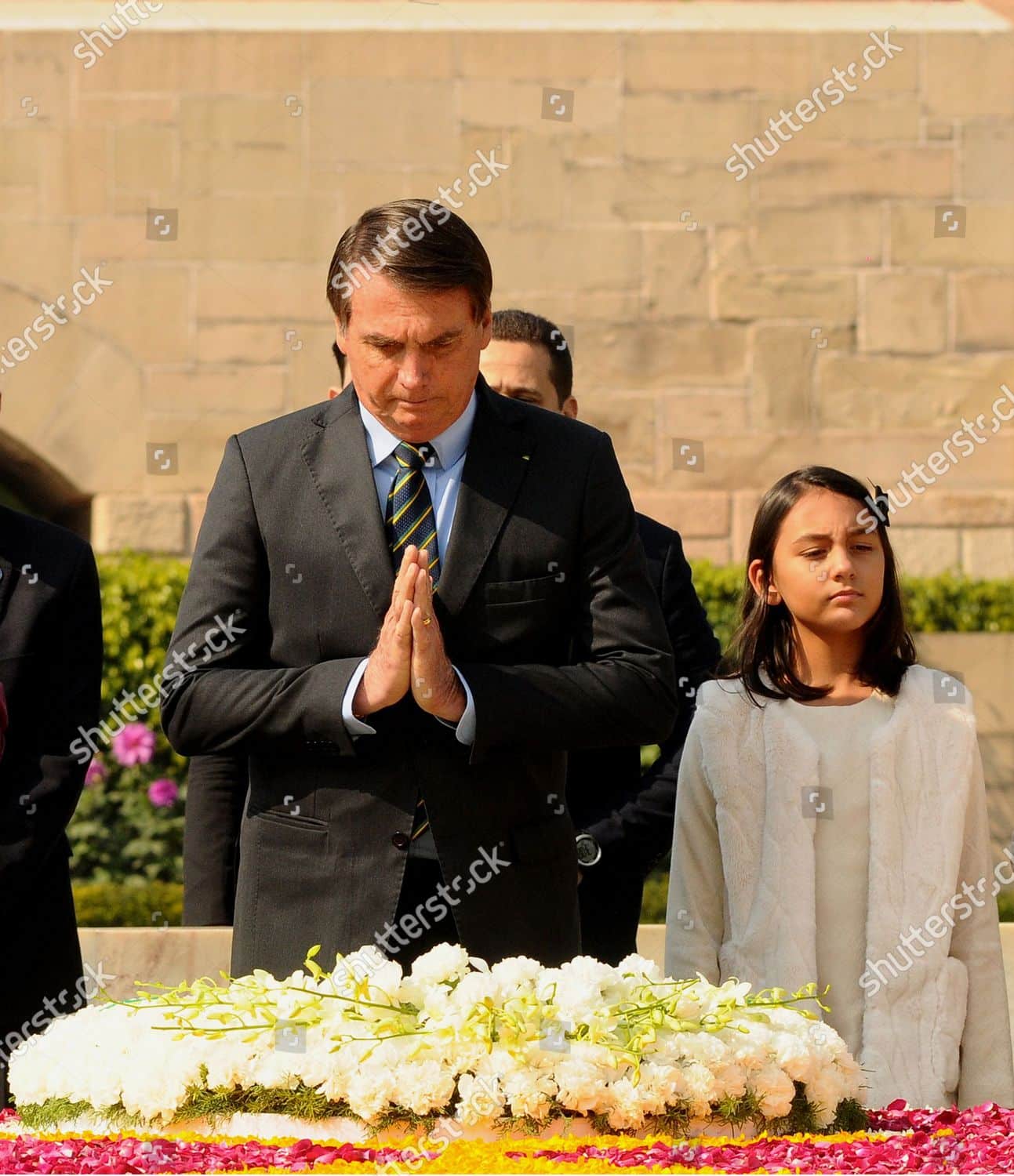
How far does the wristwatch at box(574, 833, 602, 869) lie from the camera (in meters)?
4.21

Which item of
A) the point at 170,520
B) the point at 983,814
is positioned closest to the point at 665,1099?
the point at 983,814

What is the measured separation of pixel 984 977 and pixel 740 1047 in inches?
52.9

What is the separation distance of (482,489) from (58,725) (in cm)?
116

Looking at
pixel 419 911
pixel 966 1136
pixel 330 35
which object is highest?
pixel 330 35

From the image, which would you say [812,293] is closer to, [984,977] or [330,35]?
[330,35]

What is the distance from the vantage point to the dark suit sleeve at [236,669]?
313cm

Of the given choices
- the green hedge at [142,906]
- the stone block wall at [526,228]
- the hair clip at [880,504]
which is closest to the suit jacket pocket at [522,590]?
the hair clip at [880,504]

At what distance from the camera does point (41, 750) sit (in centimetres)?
387

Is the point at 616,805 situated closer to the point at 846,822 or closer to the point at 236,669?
the point at 846,822

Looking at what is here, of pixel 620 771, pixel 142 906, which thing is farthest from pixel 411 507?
pixel 142 906

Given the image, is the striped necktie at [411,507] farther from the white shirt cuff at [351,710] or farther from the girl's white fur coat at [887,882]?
the girl's white fur coat at [887,882]

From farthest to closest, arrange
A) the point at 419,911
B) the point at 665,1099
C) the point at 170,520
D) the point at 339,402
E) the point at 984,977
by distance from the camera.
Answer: the point at 170,520 → the point at 984,977 → the point at 339,402 → the point at 419,911 → the point at 665,1099

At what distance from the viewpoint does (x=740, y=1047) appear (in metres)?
2.77

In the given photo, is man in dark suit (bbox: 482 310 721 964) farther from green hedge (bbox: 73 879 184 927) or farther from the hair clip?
green hedge (bbox: 73 879 184 927)
